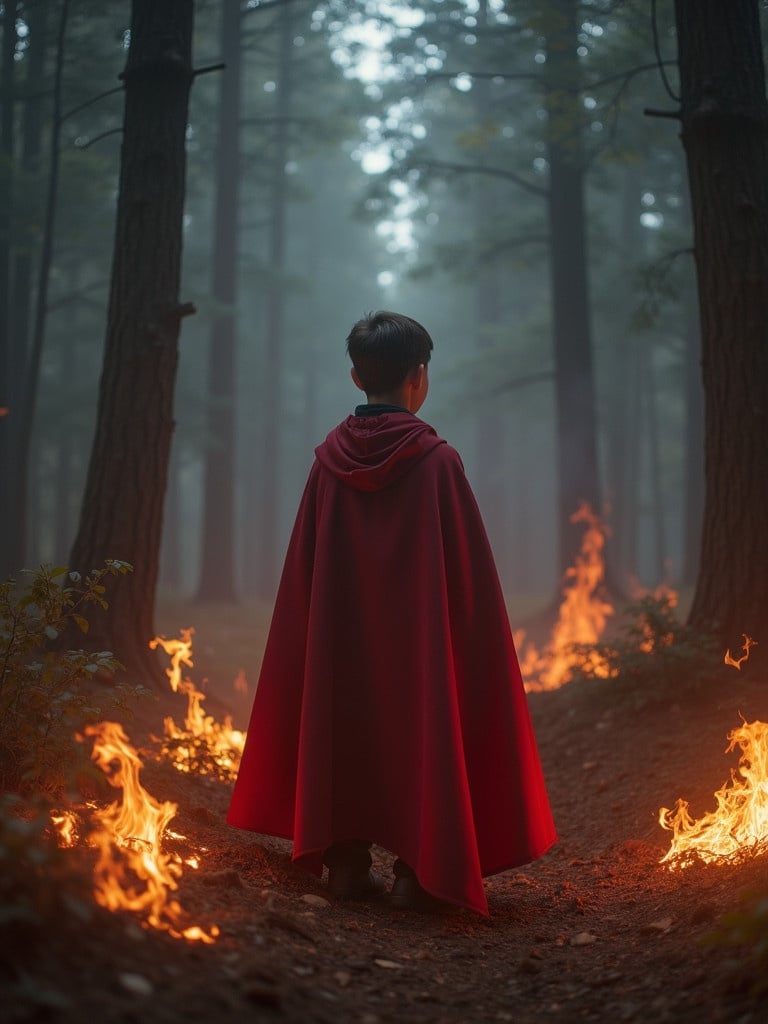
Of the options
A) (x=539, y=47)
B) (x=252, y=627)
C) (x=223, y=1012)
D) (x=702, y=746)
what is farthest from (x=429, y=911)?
(x=539, y=47)

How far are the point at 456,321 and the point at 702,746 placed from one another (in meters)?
31.5

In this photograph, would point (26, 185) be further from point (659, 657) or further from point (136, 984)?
point (136, 984)

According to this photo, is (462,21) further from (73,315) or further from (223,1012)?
(223,1012)

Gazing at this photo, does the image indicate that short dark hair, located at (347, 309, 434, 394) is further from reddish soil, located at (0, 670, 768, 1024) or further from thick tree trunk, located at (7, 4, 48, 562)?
thick tree trunk, located at (7, 4, 48, 562)

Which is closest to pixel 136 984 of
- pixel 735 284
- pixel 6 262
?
pixel 735 284

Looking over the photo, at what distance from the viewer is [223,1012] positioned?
2.24 metres

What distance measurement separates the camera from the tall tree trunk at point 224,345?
17.1 meters

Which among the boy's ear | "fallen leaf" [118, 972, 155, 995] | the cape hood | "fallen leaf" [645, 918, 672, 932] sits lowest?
"fallen leaf" [645, 918, 672, 932]

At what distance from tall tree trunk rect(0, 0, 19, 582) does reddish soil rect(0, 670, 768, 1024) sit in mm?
8754

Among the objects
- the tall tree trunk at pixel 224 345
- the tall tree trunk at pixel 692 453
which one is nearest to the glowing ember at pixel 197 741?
the tall tree trunk at pixel 224 345

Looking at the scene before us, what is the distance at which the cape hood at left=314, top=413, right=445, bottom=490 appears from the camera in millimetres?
Result: 3820

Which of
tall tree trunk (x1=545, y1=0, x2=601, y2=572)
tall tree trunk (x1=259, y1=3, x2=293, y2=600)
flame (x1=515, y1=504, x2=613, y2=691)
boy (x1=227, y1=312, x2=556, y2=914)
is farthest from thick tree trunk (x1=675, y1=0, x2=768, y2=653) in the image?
tall tree trunk (x1=259, y1=3, x2=293, y2=600)

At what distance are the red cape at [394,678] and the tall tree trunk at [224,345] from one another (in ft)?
43.5

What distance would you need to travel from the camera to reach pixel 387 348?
3.92 metres
